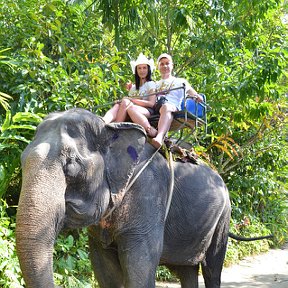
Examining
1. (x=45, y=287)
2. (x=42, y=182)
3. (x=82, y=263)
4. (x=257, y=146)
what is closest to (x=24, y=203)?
(x=42, y=182)

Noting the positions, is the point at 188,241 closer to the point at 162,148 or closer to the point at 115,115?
the point at 162,148

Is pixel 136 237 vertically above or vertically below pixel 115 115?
below

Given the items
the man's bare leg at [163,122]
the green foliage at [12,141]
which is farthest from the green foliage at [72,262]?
the man's bare leg at [163,122]

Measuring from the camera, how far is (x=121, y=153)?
3443mm

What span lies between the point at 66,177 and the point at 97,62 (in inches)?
145

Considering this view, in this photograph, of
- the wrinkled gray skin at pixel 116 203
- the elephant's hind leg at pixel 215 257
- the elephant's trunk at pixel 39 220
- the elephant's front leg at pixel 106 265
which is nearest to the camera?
the elephant's trunk at pixel 39 220

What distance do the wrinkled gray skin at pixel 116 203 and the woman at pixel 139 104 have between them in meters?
0.21

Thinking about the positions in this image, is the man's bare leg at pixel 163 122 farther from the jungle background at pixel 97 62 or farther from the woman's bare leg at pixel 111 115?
the jungle background at pixel 97 62

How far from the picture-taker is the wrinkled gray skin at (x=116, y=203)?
266 cm

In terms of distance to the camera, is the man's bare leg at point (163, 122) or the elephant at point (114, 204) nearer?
the elephant at point (114, 204)

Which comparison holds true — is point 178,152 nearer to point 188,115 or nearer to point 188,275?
point 188,115

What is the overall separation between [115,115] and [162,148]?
1.52 feet

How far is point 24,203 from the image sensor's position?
8.71 feet

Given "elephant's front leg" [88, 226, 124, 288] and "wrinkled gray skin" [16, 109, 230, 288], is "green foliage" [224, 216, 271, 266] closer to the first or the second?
"wrinkled gray skin" [16, 109, 230, 288]
